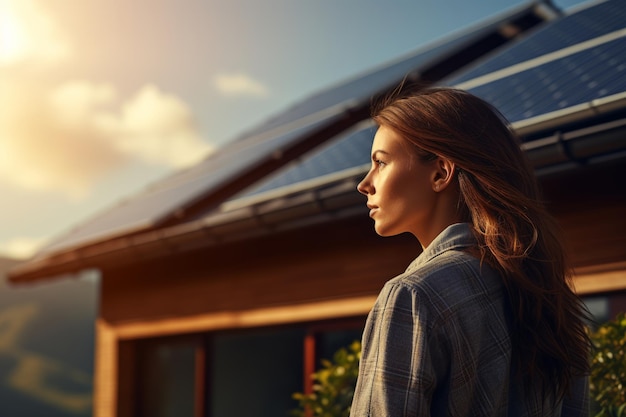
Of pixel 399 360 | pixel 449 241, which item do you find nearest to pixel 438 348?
pixel 399 360

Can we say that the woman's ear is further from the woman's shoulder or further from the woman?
the woman's shoulder

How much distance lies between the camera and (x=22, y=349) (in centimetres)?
2205

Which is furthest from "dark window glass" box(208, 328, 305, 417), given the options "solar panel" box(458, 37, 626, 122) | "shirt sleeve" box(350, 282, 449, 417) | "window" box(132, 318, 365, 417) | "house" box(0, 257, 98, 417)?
"house" box(0, 257, 98, 417)

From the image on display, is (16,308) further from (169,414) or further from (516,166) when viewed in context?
(516,166)

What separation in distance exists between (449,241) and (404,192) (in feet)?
0.57

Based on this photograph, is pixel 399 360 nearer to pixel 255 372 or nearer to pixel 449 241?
pixel 449 241

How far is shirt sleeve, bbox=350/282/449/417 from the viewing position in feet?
6.58

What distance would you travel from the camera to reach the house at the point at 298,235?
18.3 feet

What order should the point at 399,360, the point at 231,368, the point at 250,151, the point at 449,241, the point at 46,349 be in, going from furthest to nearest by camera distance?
the point at 46,349, the point at 250,151, the point at 231,368, the point at 449,241, the point at 399,360

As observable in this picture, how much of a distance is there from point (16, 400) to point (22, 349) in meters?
1.34

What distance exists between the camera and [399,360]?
79.9 inches

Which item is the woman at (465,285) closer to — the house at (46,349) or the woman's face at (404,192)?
the woman's face at (404,192)

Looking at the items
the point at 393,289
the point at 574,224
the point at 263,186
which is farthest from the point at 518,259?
the point at 263,186

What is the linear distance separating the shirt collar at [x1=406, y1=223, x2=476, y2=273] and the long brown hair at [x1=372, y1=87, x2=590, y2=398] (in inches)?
1.0
